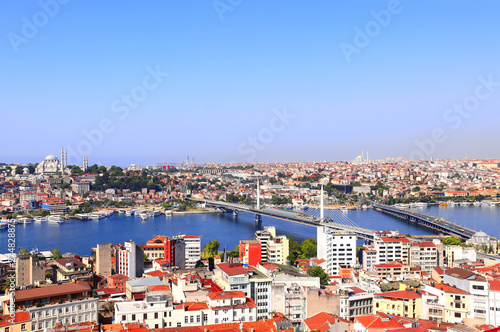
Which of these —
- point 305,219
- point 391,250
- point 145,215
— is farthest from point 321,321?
point 145,215

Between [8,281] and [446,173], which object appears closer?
[8,281]

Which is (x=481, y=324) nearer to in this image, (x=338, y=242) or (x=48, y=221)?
(x=338, y=242)

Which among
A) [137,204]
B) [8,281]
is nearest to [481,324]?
[8,281]

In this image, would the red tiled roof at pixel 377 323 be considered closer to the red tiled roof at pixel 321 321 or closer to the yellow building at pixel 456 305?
the red tiled roof at pixel 321 321

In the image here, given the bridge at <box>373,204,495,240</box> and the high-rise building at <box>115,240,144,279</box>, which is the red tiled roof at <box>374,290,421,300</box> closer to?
the high-rise building at <box>115,240,144,279</box>

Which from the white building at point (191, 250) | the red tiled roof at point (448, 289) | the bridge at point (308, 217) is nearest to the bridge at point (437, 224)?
the bridge at point (308, 217)

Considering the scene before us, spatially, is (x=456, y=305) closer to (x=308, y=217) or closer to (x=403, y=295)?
(x=403, y=295)
